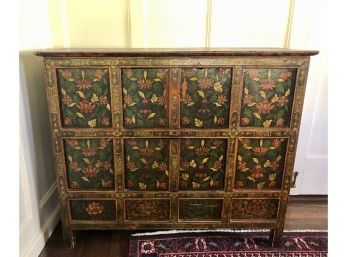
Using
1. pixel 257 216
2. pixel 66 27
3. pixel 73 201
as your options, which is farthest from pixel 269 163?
pixel 66 27

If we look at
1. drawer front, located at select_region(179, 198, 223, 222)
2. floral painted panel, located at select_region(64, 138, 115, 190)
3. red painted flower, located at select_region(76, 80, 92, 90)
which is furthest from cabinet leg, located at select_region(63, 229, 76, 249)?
red painted flower, located at select_region(76, 80, 92, 90)

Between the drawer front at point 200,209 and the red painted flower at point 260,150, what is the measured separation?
14.3 inches

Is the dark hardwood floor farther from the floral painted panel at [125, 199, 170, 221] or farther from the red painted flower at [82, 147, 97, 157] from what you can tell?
the red painted flower at [82, 147, 97, 157]

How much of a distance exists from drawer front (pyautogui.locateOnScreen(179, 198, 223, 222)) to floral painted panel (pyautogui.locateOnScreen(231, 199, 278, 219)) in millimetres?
97

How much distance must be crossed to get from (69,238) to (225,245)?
1.01 meters

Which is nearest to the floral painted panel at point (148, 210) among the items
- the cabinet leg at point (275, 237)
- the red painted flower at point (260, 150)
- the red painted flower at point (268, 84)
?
the red painted flower at point (260, 150)

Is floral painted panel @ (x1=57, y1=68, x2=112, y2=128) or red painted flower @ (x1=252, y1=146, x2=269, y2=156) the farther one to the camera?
red painted flower @ (x1=252, y1=146, x2=269, y2=156)

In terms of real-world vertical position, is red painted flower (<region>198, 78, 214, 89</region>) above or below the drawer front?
above

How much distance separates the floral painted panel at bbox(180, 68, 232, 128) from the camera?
1466 millimetres

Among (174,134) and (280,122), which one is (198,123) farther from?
(280,122)

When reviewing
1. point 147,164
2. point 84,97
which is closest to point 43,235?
point 147,164

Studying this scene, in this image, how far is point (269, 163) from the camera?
1622 millimetres

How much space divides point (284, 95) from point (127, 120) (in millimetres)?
860

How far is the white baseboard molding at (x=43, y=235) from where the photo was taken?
168cm
